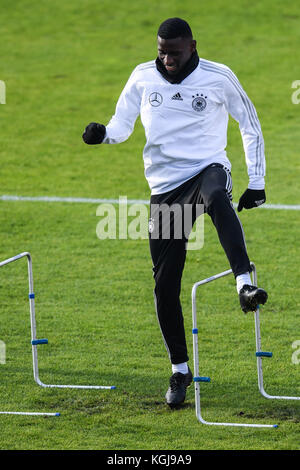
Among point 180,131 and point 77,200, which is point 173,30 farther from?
point 77,200

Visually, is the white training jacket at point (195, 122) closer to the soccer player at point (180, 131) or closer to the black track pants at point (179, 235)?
the soccer player at point (180, 131)

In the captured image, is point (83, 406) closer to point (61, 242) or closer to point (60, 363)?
point (60, 363)

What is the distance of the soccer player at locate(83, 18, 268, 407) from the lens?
21.4ft

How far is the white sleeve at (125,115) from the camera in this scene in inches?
267

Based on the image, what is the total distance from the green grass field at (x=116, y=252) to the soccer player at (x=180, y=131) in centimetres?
62

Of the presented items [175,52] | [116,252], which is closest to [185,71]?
[175,52]

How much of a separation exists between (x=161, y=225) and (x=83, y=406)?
139cm

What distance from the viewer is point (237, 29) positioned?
65.7 ft

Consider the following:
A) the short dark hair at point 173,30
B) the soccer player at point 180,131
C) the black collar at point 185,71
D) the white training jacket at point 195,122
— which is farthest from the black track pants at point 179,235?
the short dark hair at point 173,30

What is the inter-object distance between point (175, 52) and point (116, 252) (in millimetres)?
4741

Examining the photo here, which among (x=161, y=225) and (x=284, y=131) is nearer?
(x=161, y=225)

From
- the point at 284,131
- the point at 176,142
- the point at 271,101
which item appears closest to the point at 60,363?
the point at 176,142

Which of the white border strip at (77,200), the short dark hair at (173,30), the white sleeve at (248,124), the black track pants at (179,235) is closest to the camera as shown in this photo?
the black track pants at (179,235)
